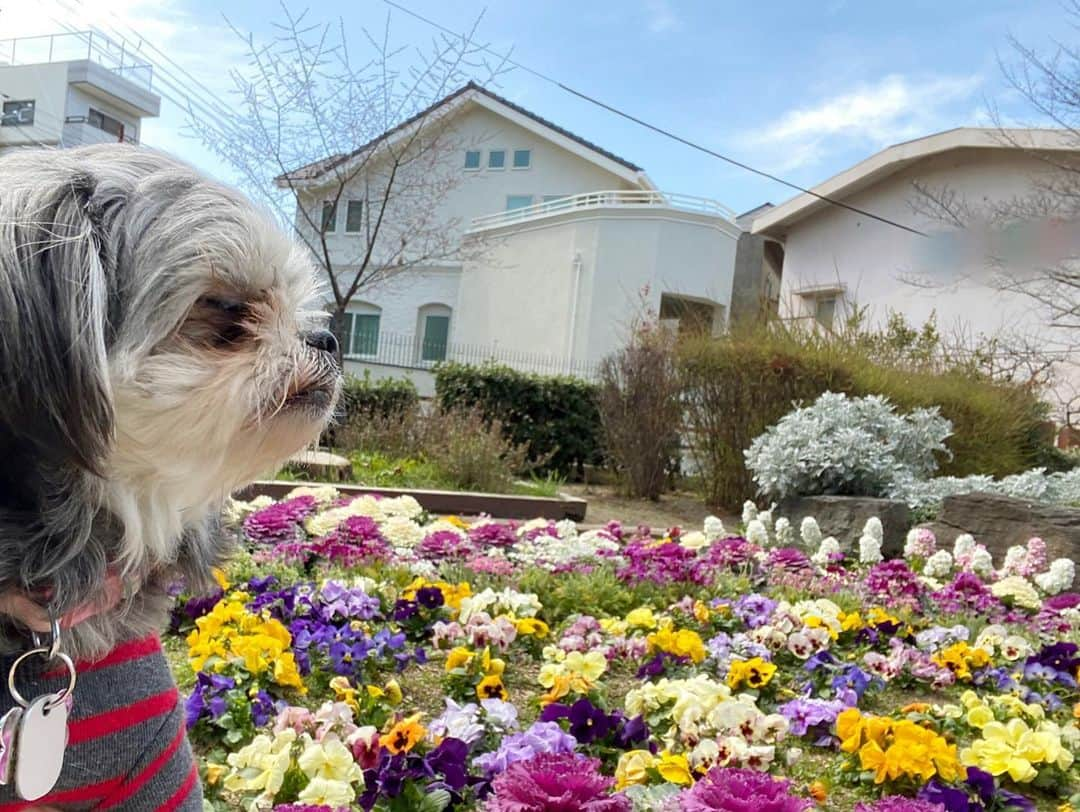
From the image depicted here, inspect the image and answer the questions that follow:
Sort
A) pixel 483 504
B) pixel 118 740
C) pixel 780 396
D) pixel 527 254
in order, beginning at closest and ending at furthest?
pixel 118 740
pixel 483 504
pixel 780 396
pixel 527 254

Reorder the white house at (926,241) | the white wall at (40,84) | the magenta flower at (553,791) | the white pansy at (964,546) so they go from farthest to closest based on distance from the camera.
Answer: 1. the white wall at (40,84)
2. the white house at (926,241)
3. the white pansy at (964,546)
4. the magenta flower at (553,791)

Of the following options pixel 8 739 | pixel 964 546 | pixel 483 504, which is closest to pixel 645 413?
pixel 483 504

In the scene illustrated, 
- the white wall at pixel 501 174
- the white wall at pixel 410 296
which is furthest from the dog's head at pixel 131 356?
the white wall at pixel 410 296

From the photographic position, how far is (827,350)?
1025 cm

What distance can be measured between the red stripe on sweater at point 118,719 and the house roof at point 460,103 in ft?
53.3

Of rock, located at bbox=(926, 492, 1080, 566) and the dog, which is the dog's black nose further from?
rock, located at bbox=(926, 492, 1080, 566)

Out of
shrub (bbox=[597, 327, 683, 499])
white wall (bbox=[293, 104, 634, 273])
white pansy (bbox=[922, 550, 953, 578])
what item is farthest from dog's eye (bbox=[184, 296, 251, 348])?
white wall (bbox=[293, 104, 634, 273])

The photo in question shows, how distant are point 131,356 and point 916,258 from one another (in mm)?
14846

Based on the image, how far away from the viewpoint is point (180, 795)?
5.14 ft

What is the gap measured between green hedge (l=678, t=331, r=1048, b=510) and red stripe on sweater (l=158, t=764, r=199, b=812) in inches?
332

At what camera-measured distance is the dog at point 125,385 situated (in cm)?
131

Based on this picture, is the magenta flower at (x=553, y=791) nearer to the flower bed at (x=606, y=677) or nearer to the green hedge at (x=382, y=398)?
the flower bed at (x=606, y=677)

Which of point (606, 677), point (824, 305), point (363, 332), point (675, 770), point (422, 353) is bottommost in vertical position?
point (606, 677)

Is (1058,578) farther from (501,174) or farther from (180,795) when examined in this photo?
(501,174)
